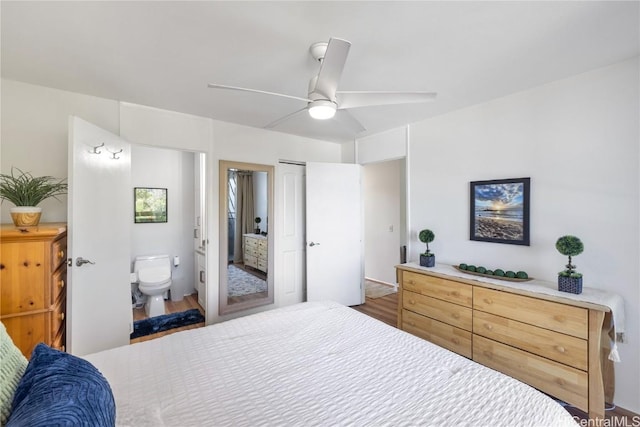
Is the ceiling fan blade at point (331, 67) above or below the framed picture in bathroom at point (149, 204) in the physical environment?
above

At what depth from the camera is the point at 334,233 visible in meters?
3.83

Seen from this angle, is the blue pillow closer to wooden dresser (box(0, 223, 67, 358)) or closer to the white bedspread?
the white bedspread

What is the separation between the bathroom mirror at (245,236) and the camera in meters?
3.21

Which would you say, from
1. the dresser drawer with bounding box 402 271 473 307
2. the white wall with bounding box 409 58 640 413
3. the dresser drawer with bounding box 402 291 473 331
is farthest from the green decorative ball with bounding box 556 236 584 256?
the dresser drawer with bounding box 402 291 473 331

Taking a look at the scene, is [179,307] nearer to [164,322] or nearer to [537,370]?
[164,322]

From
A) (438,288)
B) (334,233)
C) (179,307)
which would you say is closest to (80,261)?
(179,307)

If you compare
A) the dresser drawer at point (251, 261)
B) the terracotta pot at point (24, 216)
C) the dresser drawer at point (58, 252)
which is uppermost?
the terracotta pot at point (24, 216)

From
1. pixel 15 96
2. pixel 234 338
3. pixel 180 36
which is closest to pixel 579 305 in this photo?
pixel 234 338

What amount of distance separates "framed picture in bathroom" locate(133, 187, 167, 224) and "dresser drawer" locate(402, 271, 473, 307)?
3.37 metres

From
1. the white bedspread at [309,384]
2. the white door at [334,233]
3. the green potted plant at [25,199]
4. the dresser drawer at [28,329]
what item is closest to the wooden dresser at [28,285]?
the dresser drawer at [28,329]

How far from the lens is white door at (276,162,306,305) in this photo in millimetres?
3674

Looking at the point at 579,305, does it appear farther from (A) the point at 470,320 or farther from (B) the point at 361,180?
(B) the point at 361,180

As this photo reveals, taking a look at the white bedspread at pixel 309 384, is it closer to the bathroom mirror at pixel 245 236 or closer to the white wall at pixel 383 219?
the bathroom mirror at pixel 245 236

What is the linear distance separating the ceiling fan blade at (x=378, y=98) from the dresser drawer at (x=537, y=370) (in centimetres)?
191
